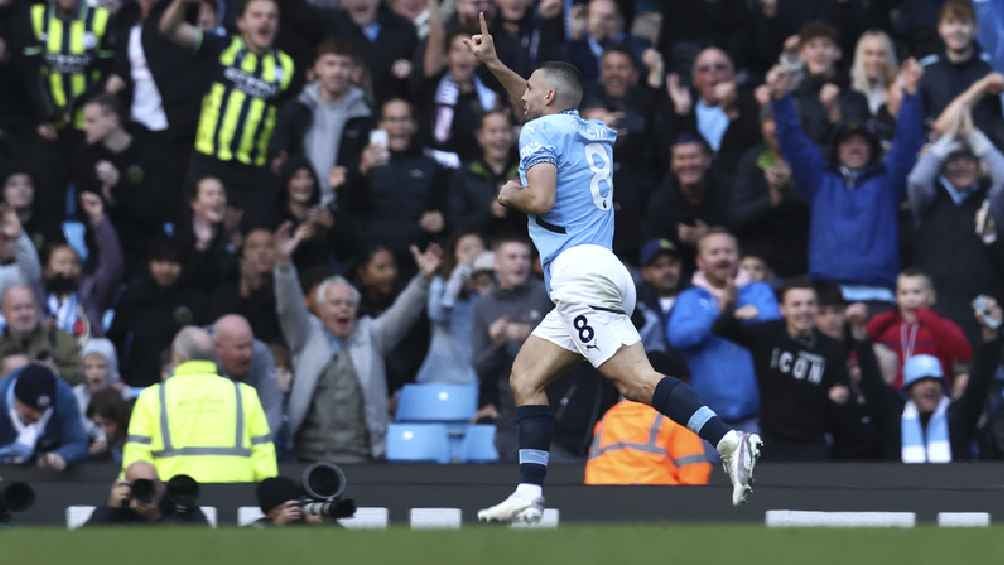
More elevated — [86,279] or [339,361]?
[86,279]

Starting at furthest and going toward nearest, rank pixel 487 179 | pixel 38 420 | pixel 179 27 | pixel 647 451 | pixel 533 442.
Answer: pixel 179 27 → pixel 487 179 → pixel 38 420 → pixel 647 451 → pixel 533 442

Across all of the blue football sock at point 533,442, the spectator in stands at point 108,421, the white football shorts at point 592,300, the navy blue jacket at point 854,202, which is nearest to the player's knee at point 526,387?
the blue football sock at point 533,442

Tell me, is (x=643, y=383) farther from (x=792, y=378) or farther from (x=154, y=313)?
(x=154, y=313)

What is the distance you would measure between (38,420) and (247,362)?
125 centimetres

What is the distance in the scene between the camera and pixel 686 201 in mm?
13953

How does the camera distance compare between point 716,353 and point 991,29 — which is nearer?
point 716,353

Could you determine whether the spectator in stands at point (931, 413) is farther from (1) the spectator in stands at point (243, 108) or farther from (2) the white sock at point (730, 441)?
(1) the spectator in stands at point (243, 108)

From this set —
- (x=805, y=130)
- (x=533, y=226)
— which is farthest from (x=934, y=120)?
(x=533, y=226)

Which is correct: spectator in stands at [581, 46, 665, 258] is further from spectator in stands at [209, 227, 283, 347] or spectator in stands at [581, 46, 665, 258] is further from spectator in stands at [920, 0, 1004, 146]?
spectator in stands at [209, 227, 283, 347]

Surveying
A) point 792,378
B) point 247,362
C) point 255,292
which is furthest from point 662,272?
point 255,292

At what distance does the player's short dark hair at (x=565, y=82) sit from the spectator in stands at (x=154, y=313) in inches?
191

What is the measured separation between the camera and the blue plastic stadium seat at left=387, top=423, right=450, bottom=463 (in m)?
12.8

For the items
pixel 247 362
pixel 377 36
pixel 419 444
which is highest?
pixel 377 36

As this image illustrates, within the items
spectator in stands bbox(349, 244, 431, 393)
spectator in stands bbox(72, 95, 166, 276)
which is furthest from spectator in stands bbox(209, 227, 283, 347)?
spectator in stands bbox(72, 95, 166, 276)
